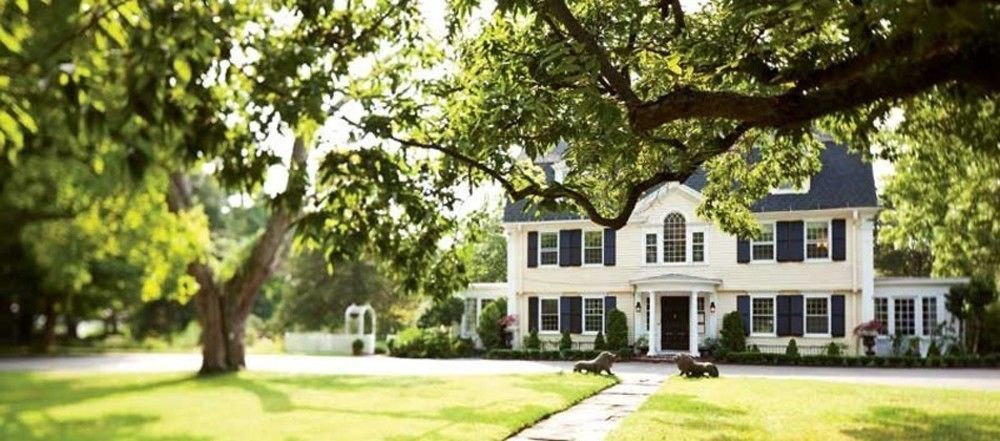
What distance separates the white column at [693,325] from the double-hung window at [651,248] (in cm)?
53

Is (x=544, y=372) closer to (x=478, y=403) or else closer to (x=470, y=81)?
(x=478, y=403)

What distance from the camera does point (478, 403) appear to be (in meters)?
8.34

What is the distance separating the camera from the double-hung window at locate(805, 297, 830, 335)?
9.30 m

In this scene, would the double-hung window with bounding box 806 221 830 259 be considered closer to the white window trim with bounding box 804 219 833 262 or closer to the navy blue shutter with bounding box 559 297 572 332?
the white window trim with bounding box 804 219 833 262

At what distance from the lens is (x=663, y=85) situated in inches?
Answer: 207

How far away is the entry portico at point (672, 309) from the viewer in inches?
306

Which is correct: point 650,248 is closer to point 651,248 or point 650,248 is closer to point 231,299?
point 651,248

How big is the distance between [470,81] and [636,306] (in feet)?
9.06

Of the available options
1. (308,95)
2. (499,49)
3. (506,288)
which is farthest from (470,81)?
(506,288)

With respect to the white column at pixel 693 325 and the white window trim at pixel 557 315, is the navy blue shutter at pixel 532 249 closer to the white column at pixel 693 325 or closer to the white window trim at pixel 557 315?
the white window trim at pixel 557 315

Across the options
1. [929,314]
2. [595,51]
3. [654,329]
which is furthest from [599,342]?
[929,314]

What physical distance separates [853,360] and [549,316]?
3.97 meters

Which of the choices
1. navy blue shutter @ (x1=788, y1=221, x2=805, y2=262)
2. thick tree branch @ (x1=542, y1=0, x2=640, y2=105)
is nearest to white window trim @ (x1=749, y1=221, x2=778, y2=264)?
navy blue shutter @ (x1=788, y1=221, x2=805, y2=262)

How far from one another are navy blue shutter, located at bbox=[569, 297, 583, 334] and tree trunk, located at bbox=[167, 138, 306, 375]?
661 cm
